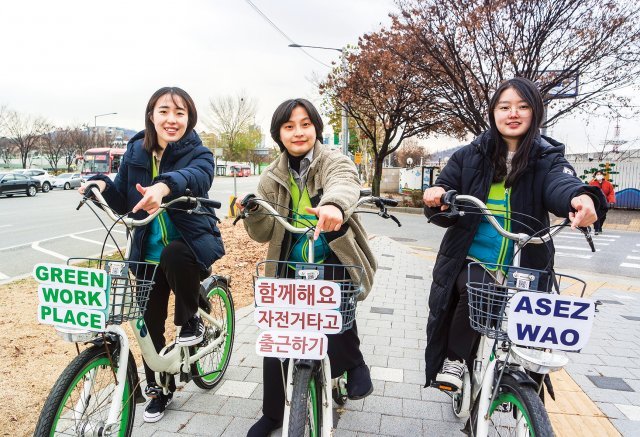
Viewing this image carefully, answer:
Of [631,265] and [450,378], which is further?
[631,265]

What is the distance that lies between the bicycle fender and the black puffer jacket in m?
0.48

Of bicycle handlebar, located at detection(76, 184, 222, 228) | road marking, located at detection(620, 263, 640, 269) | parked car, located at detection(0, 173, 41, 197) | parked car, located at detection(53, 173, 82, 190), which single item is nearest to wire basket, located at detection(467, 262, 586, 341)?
bicycle handlebar, located at detection(76, 184, 222, 228)

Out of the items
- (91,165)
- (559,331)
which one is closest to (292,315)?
(559,331)

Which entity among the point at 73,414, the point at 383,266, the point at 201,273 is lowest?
the point at 383,266

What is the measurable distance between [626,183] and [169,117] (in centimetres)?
2268

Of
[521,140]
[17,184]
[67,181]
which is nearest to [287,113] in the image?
[521,140]

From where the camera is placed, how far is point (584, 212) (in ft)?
5.67

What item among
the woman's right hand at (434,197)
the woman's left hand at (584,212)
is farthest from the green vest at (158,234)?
the woman's left hand at (584,212)

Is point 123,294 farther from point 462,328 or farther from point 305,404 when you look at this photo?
point 462,328

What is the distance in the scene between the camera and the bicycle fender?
178 centimetres

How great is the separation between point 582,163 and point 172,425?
23695mm

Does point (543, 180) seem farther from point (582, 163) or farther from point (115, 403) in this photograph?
point (582, 163)

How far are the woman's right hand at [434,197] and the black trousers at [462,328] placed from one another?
1.22ft

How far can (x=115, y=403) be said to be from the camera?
203 cm
